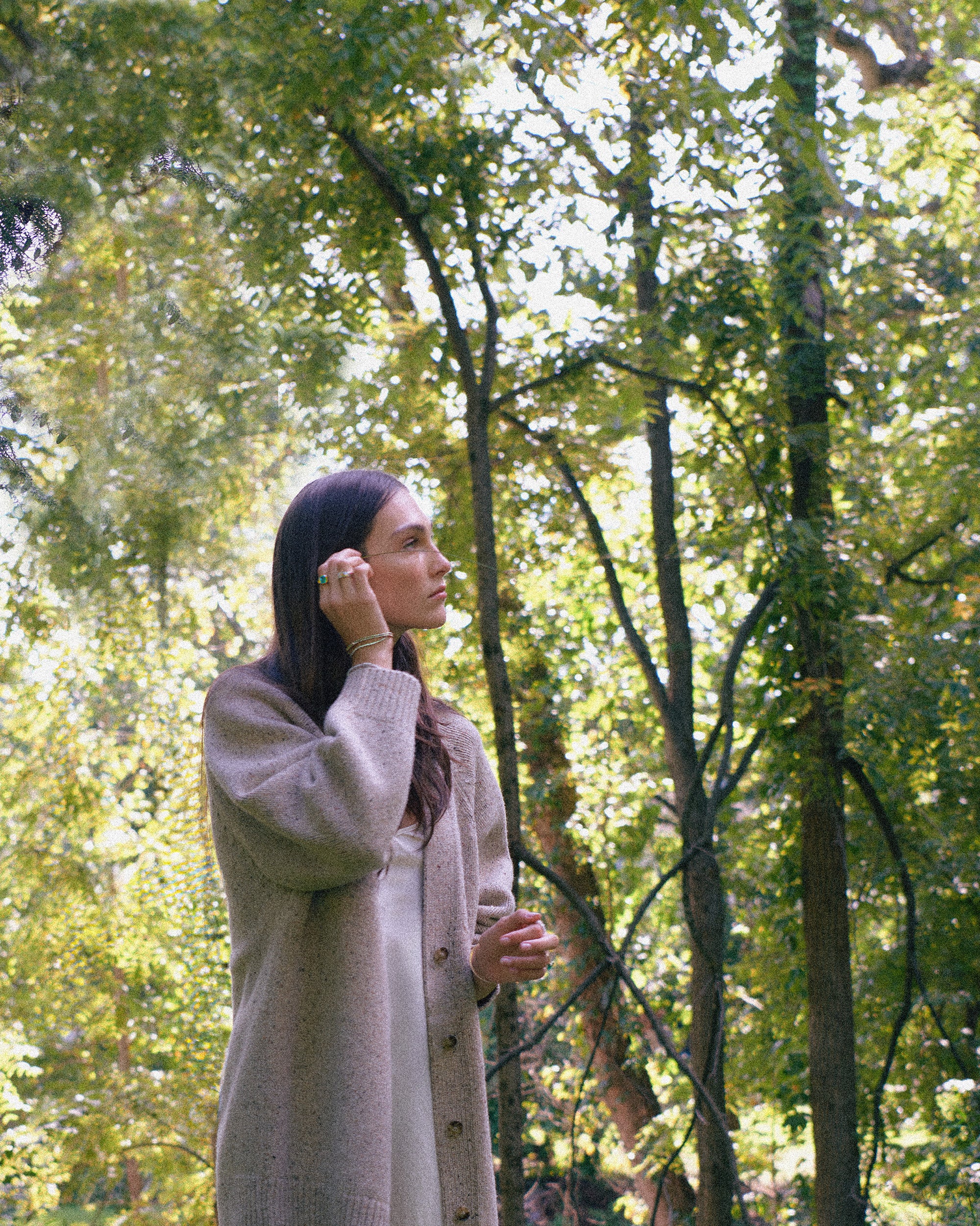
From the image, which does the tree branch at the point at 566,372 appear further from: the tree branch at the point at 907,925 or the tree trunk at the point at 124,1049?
the tree trunk at the point at 124,1049

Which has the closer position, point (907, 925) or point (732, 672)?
point (732, 672)

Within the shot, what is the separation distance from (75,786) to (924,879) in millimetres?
3228

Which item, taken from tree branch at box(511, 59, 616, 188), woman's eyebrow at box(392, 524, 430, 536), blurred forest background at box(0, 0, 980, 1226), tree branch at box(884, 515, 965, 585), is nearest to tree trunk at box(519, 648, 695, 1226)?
blurred forest background at box(0, 0, 980, 1226)

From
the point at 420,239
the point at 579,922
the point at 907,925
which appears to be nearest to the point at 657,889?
the point at 907,925

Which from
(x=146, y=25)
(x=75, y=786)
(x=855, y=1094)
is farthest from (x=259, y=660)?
(x=75, y=786)

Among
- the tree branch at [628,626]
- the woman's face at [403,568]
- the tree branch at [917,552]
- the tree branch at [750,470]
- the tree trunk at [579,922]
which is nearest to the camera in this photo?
the woman's face at [403,568]

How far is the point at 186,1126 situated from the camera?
4.59 metres

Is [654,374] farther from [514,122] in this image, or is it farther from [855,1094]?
[855,1094]

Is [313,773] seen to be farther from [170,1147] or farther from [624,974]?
[170,1147]

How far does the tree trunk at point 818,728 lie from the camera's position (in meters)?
3.04

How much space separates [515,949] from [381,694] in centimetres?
30

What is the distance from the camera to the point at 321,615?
1.31m

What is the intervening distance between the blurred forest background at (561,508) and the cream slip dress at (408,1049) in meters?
1.03

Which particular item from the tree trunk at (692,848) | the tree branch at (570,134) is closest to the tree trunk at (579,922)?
the tree trunk at (692,848)
